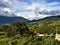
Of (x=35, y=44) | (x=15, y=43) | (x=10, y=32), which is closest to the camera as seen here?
(x=35, y=44)

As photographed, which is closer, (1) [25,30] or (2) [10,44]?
(2) [10,44]

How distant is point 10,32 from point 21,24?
9407mm

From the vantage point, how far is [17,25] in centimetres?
8225

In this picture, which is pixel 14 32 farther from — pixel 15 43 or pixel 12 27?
pixel 15 43

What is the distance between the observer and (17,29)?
79.8 meters

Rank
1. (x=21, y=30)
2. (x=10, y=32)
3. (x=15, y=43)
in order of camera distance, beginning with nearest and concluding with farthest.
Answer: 1. (x=15, y=43)
2. (x=10, y=32)
3. (x=21, y=30)

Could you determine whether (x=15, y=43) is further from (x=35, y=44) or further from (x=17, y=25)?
(x=17, y=25)

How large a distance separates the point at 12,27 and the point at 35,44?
32.3 metres

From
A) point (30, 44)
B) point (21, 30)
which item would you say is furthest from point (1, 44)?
point (21, 30)

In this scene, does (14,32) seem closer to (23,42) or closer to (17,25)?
(17,25)

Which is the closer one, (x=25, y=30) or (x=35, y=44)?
(x=35, y=44)

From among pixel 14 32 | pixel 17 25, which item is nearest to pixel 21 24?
pixel 17 25

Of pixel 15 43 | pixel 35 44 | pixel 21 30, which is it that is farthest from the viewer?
pixel 21 30

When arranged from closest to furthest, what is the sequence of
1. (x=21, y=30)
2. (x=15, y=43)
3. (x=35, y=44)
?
(x=35, y=44) < (x=15, y=43) < (x=21, y=30)
